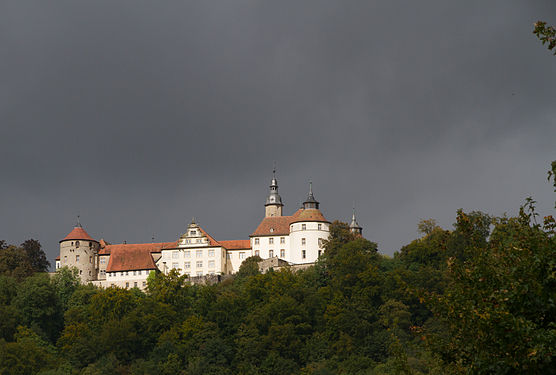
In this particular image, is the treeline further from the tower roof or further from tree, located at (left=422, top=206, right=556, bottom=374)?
tree, located at (left=422, top=206, right=556, bottom=374)

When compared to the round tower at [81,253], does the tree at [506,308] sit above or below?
below

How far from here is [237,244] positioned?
105m

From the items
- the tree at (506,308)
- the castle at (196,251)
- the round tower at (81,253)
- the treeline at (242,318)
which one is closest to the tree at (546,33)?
the tree at (506,308)

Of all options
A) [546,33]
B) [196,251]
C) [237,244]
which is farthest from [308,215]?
[546,33]

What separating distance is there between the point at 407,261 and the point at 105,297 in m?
32.4

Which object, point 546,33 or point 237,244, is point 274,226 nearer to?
point 237,244

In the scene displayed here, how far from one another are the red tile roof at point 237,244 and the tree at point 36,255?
21935 millimetres

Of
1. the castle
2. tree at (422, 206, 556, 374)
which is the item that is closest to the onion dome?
the castle

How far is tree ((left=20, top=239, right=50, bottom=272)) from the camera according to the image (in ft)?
344

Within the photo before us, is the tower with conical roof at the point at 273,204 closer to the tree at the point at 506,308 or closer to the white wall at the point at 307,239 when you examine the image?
the white wall at the point at 307,239

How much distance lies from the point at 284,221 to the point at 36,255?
1203 inches

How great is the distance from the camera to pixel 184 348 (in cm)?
8244

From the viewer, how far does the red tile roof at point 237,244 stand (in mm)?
103812

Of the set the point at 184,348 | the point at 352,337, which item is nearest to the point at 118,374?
the point at 184,348
